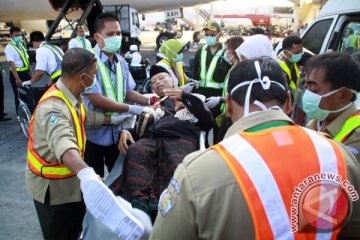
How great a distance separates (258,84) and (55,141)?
1.10 meters

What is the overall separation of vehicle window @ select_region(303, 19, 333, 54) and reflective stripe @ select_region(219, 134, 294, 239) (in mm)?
3553

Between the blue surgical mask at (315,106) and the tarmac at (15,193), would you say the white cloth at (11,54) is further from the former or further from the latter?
the blue surgical mask at (315,106)

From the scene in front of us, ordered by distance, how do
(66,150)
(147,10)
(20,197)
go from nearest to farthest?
1. (66,150)
2. (20,197)
3. (147,10)

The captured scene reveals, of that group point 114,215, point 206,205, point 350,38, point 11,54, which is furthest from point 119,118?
point 11,54

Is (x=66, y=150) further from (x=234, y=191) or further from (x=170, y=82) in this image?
(x=170, y=82)

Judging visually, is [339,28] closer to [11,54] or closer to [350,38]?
[350,38]

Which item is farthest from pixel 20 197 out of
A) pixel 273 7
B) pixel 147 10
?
pixel 273 7

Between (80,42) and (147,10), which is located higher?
(147,10)

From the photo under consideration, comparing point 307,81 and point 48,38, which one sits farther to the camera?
point 48,38

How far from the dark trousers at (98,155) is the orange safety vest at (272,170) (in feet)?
6.65

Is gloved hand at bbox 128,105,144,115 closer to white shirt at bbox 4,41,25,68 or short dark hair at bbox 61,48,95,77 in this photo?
short dark hair at bbox 61,48,95,77

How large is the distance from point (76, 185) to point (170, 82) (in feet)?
4.73

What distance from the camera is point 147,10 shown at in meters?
16.7

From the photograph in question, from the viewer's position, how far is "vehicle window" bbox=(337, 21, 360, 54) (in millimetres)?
3488
